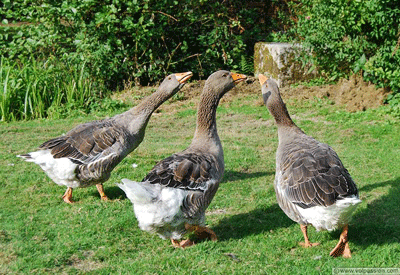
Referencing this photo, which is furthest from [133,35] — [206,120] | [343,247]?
[343,247]

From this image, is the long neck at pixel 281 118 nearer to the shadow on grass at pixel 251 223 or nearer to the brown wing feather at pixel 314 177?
the brown wing feather at pixel 314 177

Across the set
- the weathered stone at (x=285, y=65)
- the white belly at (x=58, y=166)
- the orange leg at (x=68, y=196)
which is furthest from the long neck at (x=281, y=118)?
the weathered stone at (x=285, y=65)

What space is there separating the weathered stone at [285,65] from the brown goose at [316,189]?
6.37 metres

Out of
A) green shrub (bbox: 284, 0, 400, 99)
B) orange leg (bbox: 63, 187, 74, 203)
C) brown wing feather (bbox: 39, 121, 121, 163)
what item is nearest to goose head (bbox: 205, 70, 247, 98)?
brown wing feather (bbox: 39, 121, 121, 163)

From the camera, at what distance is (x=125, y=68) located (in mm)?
11969

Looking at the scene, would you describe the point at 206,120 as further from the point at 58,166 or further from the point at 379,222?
the point at 379,222

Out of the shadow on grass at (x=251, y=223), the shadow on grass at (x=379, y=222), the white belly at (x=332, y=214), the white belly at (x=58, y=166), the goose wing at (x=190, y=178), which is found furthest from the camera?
the white belly at (x=58, y=166)

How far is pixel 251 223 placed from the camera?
215 inches

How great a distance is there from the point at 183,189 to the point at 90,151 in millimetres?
1812

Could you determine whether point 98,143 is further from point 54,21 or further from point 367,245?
point 54,21

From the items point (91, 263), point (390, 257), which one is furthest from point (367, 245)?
point (91, 263)

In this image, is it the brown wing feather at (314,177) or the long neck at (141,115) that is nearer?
the brown wing feather at (314,177)

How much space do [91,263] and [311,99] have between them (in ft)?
23.4

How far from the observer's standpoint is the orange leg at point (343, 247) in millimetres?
4527
